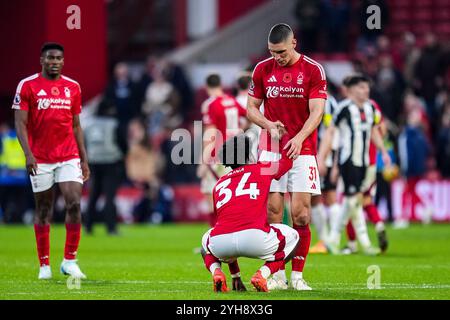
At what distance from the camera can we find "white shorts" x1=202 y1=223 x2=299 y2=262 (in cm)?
1053

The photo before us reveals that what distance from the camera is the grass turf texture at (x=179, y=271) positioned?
1084 cm

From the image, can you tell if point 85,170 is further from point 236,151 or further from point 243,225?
point 243,225

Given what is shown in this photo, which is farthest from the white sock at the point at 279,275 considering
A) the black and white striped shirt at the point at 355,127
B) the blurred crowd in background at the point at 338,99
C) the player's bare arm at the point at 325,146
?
the blurred crowd in background at the point at 338,99

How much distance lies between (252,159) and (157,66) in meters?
18.7

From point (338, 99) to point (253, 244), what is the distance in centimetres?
Result: 1287

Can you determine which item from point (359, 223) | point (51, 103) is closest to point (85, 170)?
point (51, 103)

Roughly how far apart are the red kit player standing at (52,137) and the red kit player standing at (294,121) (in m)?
2.38

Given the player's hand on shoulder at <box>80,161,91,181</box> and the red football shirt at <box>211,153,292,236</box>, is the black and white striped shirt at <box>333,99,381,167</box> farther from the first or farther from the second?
the red football shirt at <box>211,153,292,236</box>

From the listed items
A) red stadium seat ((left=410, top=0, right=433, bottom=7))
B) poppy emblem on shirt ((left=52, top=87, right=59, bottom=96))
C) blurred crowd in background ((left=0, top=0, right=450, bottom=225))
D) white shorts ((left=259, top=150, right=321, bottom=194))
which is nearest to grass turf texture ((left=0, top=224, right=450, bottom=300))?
white shorts ((left=259, top=150, right=321, bottom=194))

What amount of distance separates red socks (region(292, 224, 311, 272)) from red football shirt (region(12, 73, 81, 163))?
2.96 m

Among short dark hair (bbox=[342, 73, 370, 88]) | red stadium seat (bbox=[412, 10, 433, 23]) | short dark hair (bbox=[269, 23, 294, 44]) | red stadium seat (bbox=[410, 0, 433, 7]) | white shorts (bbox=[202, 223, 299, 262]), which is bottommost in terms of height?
white shorts (bbox=[202, 223, 299, 262])
